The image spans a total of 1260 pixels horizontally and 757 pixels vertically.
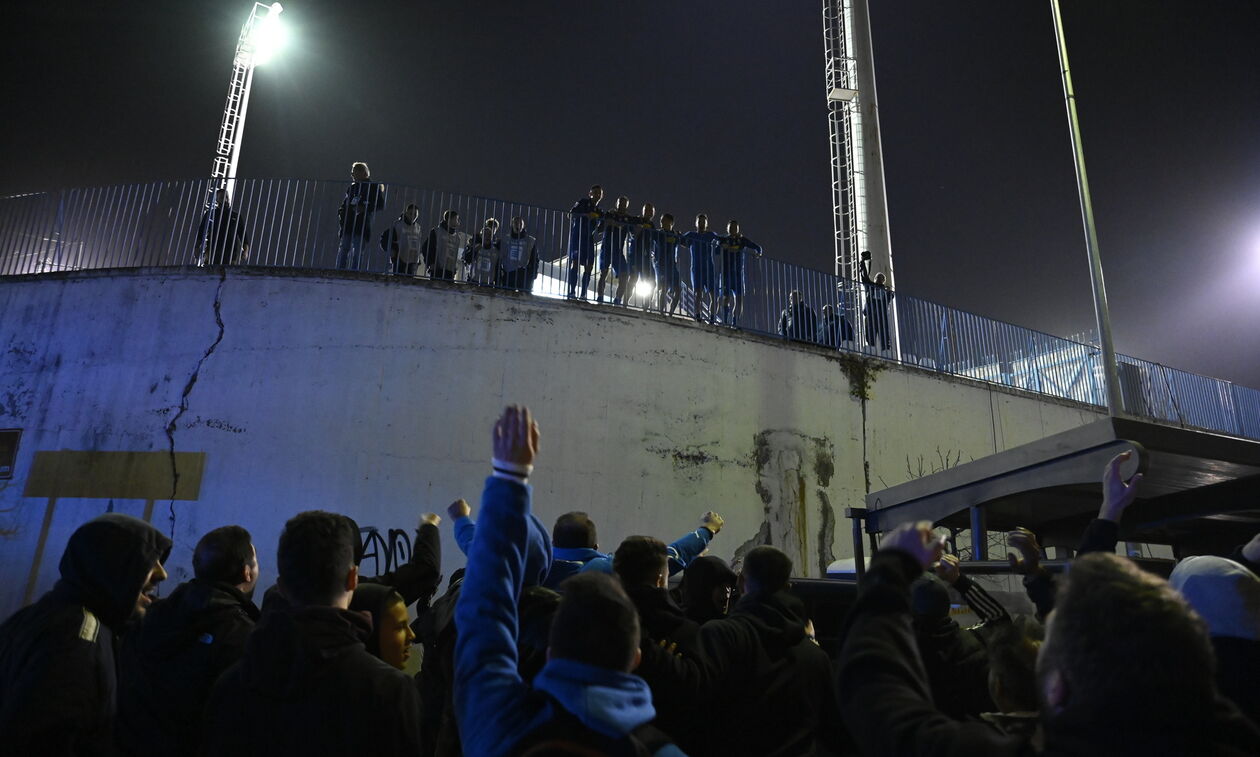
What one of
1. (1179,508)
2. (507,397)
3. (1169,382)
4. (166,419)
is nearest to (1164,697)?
(1179,508)

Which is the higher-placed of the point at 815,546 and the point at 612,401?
the point at 612,401

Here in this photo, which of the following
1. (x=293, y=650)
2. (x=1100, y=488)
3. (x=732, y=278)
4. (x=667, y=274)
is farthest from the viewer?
(x=732, y=278)

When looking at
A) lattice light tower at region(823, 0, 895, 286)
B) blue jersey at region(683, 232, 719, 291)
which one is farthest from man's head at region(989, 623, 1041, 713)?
lattice light tower at region(823, 0, 895, 286)

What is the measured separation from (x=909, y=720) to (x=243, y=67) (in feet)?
66.2

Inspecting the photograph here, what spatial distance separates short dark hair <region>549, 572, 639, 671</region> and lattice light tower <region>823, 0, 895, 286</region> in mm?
17231

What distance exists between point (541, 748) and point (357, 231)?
437 inches

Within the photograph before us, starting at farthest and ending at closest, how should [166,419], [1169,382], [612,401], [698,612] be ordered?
[1169,382] → [612,401] → [166,419] → [698,612]

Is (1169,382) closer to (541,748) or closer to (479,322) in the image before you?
(479,322)

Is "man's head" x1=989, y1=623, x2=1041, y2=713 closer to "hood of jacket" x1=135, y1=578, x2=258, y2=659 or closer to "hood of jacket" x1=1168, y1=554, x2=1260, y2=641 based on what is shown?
"hood of jacket" x1=1168, y1=554, x2=1260, y2=641

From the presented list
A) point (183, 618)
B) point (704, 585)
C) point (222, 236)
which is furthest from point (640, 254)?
point (183, 618)

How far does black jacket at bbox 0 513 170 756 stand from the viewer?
2271mm

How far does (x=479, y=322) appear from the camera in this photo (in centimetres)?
1130

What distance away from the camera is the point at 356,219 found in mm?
11836

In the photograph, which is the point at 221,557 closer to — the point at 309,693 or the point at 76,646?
the point at 76,646
